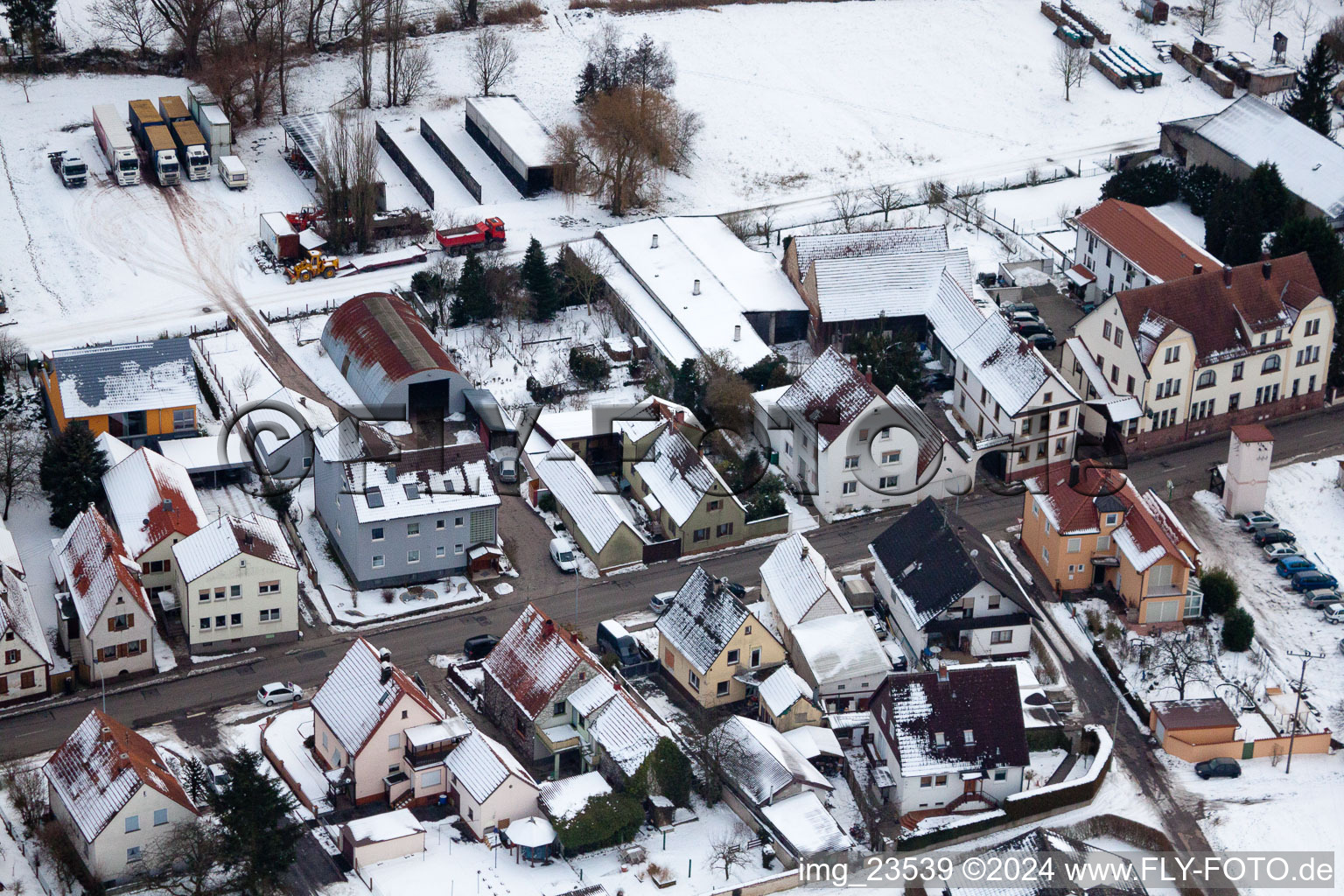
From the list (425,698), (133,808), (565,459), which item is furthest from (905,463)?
(133,808)

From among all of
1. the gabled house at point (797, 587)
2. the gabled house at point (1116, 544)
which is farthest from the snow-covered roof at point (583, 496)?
the gabled house at point (1116, 544)

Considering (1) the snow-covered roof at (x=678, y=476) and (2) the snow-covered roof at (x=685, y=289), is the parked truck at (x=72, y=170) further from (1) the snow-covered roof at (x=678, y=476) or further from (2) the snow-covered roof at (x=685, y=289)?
(1) the snow-covered roof at (x=678, y=476)

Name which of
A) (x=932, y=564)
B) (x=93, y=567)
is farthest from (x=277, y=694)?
(x=932, y=564)

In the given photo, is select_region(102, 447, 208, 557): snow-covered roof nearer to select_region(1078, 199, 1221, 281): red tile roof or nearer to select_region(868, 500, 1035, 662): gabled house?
select_region(868, 500, 1035, 662): gabled house

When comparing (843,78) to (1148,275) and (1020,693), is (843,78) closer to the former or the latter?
(1148,275)

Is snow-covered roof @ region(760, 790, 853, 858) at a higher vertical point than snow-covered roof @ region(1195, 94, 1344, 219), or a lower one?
lower

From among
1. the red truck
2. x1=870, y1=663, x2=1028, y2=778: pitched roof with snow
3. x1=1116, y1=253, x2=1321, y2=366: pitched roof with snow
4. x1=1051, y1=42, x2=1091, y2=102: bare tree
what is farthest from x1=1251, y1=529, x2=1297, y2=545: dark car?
x1=1051, y1=42, x2=1091, y2=102: bare tree
